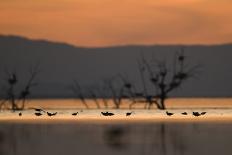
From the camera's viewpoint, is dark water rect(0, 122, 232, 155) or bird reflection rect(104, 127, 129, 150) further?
bird reflection rect(104, 127, 129, 150)

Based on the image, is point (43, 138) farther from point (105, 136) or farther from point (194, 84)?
point (194, 84)

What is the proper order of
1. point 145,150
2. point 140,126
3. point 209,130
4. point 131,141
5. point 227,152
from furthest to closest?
point 140,126 → point 209,130 → point 131,141 → point 145,150 → point 227,152

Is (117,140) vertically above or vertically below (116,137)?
below

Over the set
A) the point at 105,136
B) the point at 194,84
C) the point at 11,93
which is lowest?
the point at 105,136

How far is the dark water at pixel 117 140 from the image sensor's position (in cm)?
2273

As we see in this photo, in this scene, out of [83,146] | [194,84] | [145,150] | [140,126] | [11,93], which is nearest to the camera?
[145,150]

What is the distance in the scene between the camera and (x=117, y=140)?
2720 centimetres

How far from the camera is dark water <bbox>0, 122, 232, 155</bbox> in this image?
74.6 ft

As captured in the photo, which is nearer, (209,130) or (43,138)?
(43,138)

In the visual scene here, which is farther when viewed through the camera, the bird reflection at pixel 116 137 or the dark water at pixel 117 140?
the bird reflection at pixel 116 137

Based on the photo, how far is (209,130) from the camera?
31594 mm

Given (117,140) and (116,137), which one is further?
(116,137)

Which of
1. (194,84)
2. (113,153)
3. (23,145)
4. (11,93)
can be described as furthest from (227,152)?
(194,84)

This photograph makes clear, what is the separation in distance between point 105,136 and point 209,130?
14.1 ft
